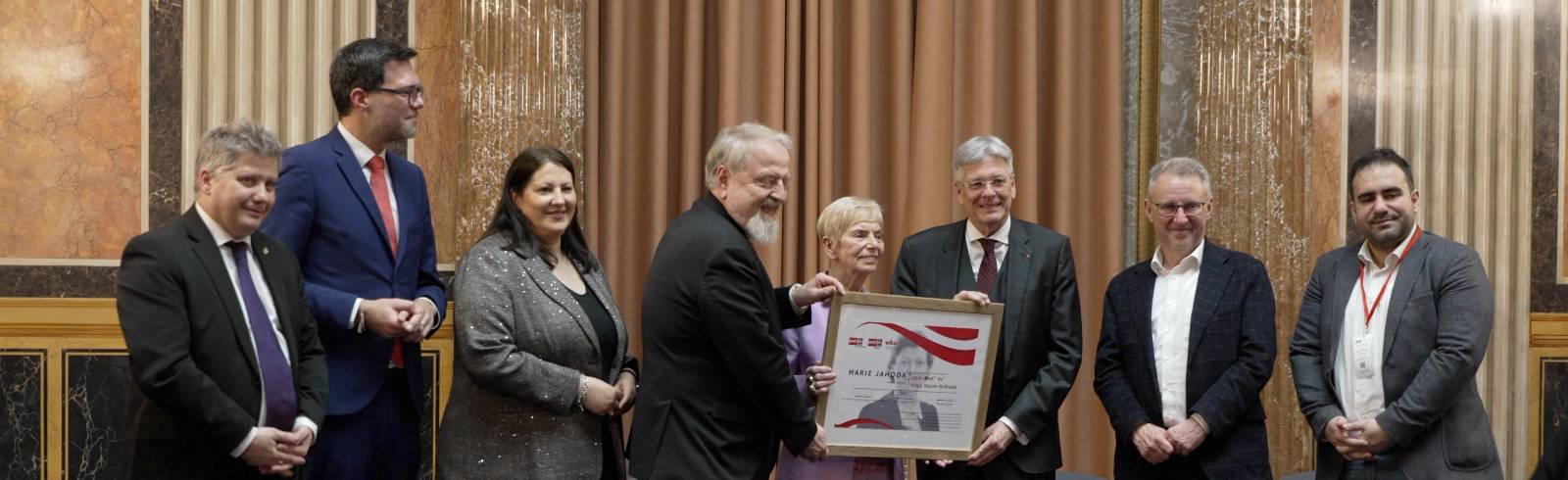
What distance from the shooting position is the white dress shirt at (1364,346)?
12.1 ft

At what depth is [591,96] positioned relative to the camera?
218 inches

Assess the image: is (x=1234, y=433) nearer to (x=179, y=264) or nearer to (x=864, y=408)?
(x=864, y=408)

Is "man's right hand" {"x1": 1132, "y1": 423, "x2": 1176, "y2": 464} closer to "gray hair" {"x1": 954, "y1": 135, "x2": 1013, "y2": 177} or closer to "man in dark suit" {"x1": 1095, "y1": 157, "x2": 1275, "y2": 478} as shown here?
"man in dark suit" {"x1": 1095, "y1": 157, "x2": 1275, "y2": 478}

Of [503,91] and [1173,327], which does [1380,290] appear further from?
[503,91]

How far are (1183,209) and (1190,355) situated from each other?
0.42m

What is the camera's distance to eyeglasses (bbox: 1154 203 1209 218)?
3801 mm

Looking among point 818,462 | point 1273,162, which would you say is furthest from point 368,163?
point 1273,162

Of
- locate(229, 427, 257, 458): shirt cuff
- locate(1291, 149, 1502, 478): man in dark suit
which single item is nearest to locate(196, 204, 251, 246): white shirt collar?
locate(229, 427, 257, 458): shirt cuff

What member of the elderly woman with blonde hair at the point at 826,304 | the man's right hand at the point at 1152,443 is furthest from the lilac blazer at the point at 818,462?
the man's right hand at the point at 1152,443

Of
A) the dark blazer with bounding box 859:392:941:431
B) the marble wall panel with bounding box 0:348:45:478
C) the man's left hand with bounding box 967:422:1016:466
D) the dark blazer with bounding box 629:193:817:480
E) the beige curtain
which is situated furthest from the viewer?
the beige curtain

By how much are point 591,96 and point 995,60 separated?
5.99 feet

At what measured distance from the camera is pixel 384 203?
138 inches

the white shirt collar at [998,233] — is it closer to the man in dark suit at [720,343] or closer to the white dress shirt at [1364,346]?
the man in dark suit at [720,343]

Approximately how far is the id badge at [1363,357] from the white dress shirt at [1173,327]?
1.56 ft
